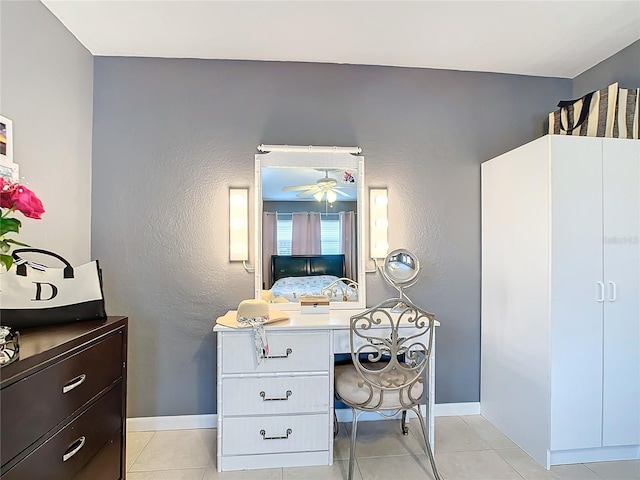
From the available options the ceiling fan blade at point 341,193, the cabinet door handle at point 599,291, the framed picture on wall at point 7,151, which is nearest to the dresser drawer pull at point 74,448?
the framed picture on wall at point 7,151

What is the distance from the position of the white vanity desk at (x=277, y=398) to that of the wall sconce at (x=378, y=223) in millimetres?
709

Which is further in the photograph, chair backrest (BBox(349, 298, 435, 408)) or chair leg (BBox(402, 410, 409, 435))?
Result: chair leg (BBox(402, 410, 409, 435))

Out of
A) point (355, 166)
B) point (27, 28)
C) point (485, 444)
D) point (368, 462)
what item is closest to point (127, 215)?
point (27, 28)

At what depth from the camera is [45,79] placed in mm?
1969

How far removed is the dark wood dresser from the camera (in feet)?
3.59

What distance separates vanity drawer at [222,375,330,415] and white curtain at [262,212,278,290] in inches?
27.0

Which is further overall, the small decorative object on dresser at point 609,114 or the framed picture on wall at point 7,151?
the small decorative object on dresser at point 609,114

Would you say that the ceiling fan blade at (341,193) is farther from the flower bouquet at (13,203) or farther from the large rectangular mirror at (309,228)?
the flower bouquet at (13,203)

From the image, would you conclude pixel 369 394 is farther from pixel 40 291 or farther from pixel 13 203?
pixel 13 203

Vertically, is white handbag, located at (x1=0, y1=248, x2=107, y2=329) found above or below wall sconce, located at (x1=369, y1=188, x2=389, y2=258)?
below

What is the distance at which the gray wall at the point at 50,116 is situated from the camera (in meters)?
1.75

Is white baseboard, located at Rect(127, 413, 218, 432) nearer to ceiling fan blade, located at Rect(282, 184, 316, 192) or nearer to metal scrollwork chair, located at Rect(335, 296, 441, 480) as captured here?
metal scrollwork chair, located at Rect(335, 296, 441, 480)

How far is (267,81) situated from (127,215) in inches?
51.8

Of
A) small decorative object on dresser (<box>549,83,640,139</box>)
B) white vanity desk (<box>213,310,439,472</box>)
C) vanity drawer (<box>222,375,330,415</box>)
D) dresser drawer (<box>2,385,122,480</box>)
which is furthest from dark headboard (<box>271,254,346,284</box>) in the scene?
small decorative object on dresser (<box>549,83,640,139</box>)
